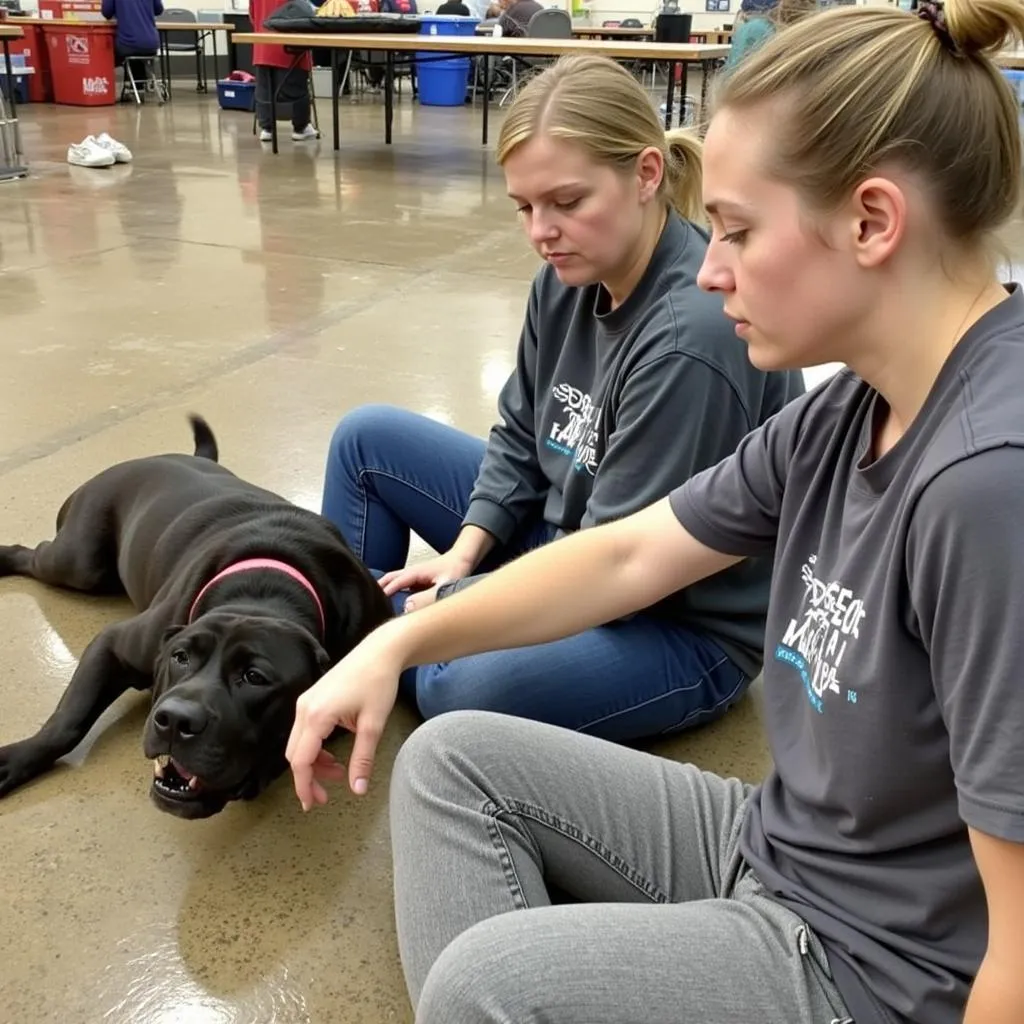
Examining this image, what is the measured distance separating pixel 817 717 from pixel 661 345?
2.87 ft

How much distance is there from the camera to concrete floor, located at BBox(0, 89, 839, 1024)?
1566 millimetres

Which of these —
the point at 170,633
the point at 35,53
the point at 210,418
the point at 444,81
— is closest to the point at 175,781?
the point at 170,633

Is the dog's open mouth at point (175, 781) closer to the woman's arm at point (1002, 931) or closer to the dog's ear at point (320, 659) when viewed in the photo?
the dog's ear at point (320, 659)

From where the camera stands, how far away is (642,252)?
6.44ft

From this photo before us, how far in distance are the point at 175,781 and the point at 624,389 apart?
3.24 feet

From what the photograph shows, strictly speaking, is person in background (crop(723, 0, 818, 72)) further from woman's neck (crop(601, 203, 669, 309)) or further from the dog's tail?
the dog's tail

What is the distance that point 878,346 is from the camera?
1002mm

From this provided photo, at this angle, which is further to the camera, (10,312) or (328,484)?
(10,312)

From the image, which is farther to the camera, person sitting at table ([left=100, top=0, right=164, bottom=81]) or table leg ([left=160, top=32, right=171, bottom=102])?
table leg ([left=160, top=32, right=171, bottom=102])

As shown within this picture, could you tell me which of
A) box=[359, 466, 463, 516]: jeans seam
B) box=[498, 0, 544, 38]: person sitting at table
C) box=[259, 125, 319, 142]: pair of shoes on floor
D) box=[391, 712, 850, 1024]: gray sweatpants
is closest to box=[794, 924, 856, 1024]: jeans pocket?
box=[391, 712, 850, 1024]: gray sweatpants

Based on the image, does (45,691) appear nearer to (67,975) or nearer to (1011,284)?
(67,975)

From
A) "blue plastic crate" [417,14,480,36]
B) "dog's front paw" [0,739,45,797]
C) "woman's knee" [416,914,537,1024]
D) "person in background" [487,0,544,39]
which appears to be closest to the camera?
"woman's knee" [416,914,537,1024]

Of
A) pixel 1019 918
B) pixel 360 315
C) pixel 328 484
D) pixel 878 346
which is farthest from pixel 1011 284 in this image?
pixel 360 315

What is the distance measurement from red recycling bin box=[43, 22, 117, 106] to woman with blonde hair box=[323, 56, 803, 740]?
1291 centimetres
